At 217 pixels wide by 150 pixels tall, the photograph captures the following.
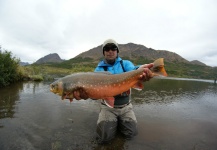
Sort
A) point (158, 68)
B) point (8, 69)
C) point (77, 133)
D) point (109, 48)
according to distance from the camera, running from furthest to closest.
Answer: point (8, 69)
point (77, 133)
point (109, 48)
point (158, 68)

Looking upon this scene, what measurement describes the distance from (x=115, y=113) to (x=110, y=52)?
273 centimetres

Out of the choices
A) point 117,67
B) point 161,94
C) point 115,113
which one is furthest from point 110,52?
point 161,94

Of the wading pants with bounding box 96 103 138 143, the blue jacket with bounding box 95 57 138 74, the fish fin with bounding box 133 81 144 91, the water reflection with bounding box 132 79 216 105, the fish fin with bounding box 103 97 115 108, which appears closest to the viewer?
the fish fin with bounding box 103 97 115 108

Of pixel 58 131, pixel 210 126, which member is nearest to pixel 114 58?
pixel 58 131

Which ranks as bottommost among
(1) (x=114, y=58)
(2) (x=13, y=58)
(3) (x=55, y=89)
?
(3) (x=55, y=89)

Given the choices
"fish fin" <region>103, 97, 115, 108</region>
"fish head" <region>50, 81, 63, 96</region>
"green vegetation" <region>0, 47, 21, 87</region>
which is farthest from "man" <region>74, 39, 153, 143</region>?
"green vegetation" <region>0, 47, 21, 87</region>

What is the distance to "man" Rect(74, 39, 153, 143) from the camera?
20.4 feet

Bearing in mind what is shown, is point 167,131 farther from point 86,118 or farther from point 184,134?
point 86,118

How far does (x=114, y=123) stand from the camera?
6.43m

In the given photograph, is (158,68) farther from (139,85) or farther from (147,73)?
(139,85)

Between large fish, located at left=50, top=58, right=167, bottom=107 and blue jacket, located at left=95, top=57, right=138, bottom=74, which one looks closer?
large fish, located at left=50, top=58, right=167, bottom=107

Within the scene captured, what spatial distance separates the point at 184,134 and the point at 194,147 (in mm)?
1398

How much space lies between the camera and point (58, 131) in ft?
23.1

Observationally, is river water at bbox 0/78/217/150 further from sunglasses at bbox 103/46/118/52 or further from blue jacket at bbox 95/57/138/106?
sunglasses at bbox 103/46/118/52
